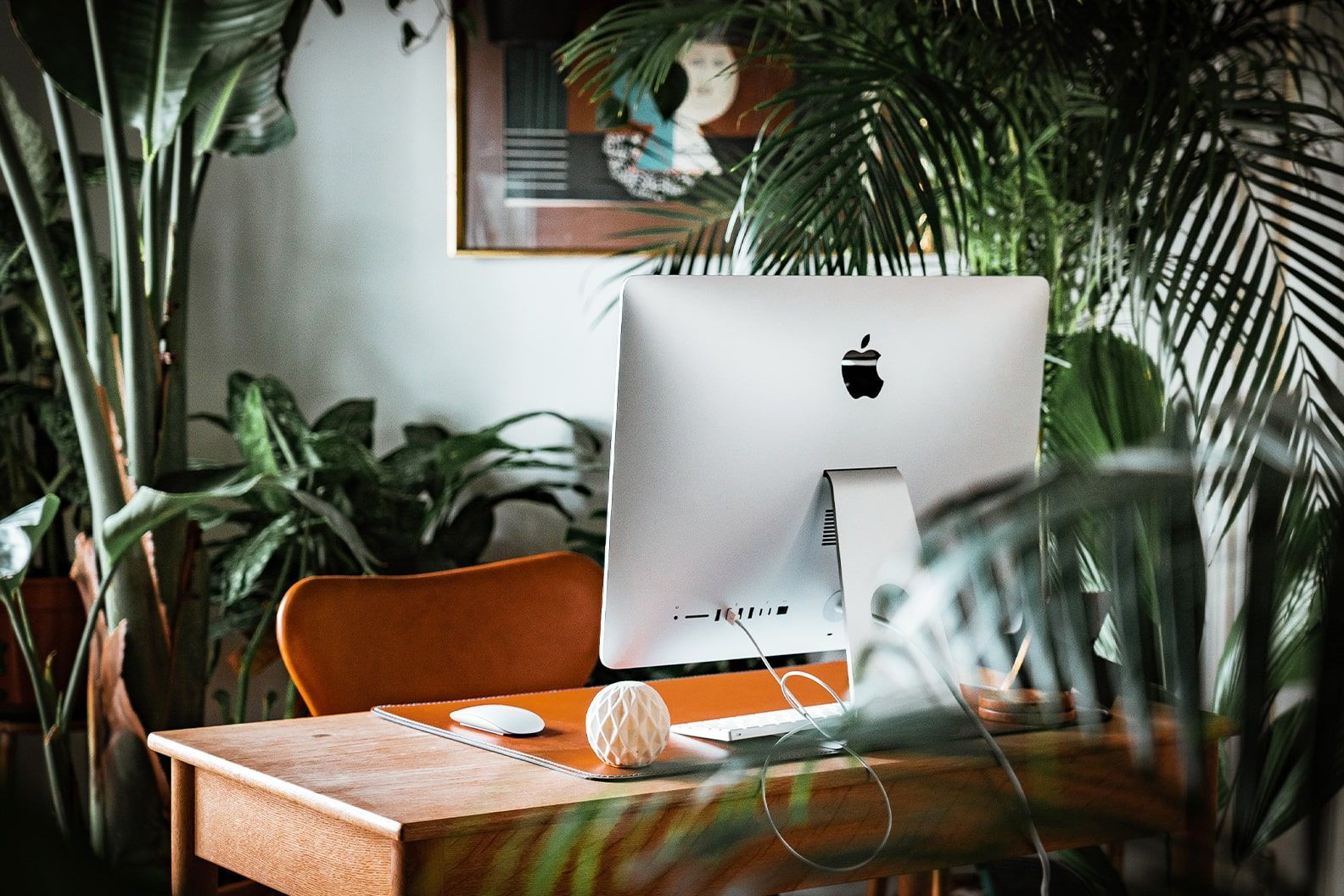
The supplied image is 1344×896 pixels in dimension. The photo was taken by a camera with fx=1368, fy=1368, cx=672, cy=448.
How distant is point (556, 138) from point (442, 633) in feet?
4.75

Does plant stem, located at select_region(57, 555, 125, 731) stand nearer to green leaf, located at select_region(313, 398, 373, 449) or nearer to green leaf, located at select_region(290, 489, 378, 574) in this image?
green leaf, located at select_region(290, 489, 378, 574)

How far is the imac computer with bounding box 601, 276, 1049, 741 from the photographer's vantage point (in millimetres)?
1285

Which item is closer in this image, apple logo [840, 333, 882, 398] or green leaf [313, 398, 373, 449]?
apple logo [840, 333, 882, 398]

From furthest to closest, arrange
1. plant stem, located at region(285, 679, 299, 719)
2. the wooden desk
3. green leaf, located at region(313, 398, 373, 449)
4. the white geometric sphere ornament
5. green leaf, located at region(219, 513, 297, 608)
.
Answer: green leaf, located at region(313, 398, 373, 449) < plant stem, located at region(285, 679, 299, 719) < green leaf, located at region(219, 513, 297, 608) < the white geometric sphere ornament < the wooden desk

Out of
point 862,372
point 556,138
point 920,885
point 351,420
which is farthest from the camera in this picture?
point 556,138

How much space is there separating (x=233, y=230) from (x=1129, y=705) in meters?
2.76

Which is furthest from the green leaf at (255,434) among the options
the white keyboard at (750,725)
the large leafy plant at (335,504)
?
the white keyboard at (750,725)

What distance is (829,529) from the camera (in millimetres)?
1418

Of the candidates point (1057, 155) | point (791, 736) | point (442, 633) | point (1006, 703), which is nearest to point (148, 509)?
point (442, 633)

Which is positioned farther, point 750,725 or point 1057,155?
point 1057,155

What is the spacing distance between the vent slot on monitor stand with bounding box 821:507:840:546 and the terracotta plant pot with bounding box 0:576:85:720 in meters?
1.62

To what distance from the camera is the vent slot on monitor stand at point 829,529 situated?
4.62 ft

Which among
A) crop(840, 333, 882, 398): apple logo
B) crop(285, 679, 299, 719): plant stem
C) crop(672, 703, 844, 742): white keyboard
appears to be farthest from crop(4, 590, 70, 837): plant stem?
crop(840, 333, 882, 398): apple logo

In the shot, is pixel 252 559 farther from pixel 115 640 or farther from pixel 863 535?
pixel 863 535
